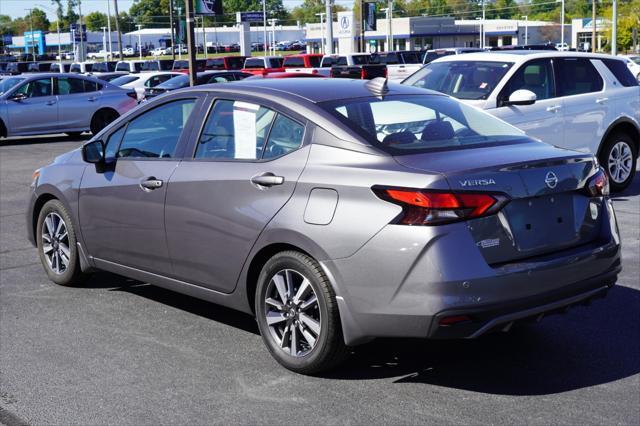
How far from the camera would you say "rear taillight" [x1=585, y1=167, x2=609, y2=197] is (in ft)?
16.4

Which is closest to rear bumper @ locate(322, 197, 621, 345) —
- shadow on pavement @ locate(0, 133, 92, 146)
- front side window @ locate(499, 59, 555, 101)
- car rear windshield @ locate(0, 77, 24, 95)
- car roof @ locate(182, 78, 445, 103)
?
car roof @ locate(182, 78, 445, 103)

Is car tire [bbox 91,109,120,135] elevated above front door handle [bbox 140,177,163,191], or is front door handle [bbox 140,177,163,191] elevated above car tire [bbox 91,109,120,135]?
front door handle [bbox 140,177,163,191]

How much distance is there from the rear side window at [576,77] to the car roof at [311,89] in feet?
19.1

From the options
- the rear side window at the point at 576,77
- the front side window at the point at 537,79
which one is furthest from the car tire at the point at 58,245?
the rear side window at the point at 576,77

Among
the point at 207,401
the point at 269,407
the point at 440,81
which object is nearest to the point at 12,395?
the point at 207,401

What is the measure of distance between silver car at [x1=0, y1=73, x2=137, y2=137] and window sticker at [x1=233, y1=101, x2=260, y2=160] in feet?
57.6

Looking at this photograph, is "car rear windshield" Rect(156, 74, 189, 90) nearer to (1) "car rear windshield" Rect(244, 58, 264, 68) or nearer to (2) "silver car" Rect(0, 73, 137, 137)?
(2) "silver car" Rect(0, 73, 137, 137)

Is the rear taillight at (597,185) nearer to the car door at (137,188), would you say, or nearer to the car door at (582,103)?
the car door at (137,188)

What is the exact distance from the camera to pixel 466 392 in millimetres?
4770

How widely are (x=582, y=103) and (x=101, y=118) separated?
49.6 feet

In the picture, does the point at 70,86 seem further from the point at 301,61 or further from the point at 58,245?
the point at 301,61

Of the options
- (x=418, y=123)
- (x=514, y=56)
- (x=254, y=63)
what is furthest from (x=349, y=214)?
(x=254, y=63)

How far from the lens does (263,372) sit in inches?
201

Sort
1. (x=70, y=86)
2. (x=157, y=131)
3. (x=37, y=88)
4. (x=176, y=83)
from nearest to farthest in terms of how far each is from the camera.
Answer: (x=157, y=131)
(x=37, y=88)
(x=70, y=86)
(x=176, y=83)
